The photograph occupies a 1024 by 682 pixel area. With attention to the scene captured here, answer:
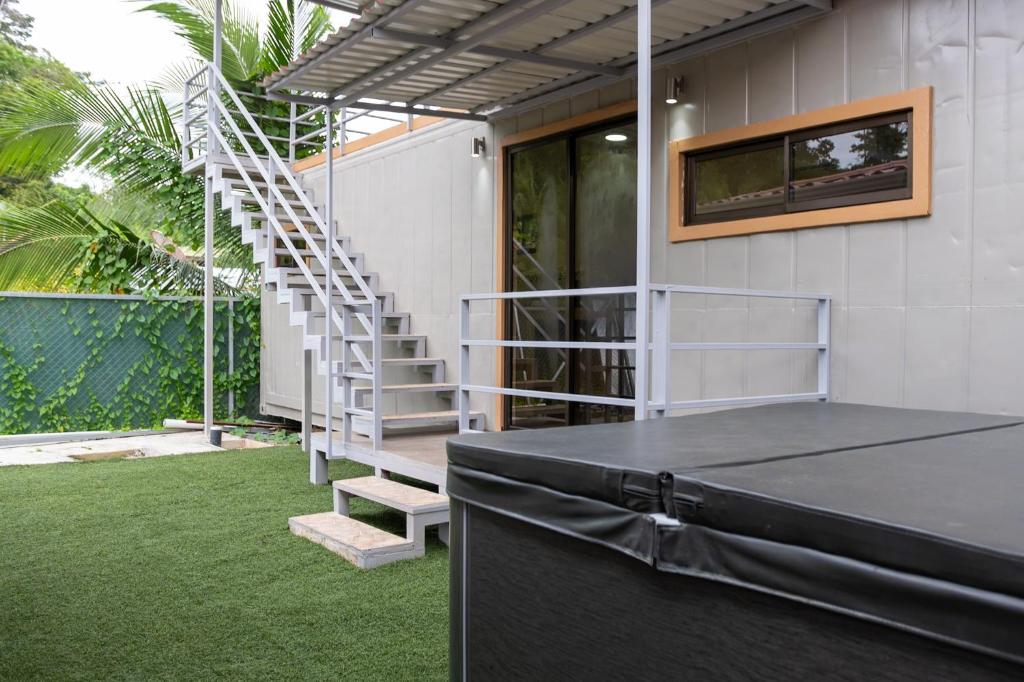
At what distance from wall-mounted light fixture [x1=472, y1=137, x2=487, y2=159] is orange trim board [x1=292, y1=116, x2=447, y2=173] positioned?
1.31ft

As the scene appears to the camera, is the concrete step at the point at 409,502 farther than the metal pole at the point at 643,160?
Yes

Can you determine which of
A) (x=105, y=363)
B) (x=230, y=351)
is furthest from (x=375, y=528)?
(x=230, y=351)

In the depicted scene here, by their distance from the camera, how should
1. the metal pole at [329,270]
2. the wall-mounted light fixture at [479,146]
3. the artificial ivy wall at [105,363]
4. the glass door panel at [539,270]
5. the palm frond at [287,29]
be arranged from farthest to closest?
the palm frond at [287,29] < the artificial ivy wall at [105,363] < the wall-mounted light fixture at [479,146] < the glass door panel at [539,270] < the metal pole at [329,270]

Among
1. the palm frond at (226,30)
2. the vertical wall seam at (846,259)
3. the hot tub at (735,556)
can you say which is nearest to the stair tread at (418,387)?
the vertical wall seam at (846,259)

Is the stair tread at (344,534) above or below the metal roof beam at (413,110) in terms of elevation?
below

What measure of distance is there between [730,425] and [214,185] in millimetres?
6833

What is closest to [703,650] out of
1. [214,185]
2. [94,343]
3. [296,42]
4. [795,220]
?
[795,220]

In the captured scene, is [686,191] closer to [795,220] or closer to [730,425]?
[795,220]

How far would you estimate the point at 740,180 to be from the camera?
472 cm

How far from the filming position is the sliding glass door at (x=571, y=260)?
18.1ft

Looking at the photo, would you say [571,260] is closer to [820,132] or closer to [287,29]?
[820,132]

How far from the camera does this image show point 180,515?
5180 millimetres

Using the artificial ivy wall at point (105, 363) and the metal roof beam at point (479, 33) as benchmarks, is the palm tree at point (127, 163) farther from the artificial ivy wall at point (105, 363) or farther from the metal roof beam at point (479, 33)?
the metal roof beam at point (479, 33)

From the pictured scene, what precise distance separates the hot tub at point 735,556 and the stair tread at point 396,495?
6.48 feet
